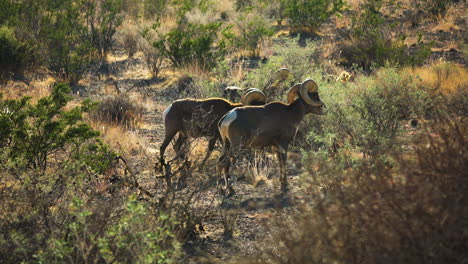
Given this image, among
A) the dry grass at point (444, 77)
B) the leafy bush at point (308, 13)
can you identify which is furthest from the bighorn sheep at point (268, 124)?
the leafy bush at point (308, 13)

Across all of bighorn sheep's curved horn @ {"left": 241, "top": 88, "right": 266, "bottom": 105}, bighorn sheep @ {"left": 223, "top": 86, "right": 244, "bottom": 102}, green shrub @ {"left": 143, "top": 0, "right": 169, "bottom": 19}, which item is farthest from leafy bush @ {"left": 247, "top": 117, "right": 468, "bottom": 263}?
green shrub @ {"left": 143, "top": 0, "right": 169, "bottom": 19}

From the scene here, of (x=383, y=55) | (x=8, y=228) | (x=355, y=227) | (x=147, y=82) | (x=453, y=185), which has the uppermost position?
(x=453, y=185)

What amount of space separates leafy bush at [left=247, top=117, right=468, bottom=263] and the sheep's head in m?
4.06

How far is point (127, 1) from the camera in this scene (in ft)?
83.5

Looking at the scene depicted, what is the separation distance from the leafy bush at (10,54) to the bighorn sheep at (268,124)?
29.5 feet

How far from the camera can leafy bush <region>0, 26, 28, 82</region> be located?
48.6ft

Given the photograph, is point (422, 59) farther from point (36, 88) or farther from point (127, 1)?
point (127, 1)

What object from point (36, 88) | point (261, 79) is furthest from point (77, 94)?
point (261, 79)

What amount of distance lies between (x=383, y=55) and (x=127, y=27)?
376 inches

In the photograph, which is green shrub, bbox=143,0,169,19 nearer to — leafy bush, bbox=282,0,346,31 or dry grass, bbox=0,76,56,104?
leafy bush, bbox=282,0,346,31

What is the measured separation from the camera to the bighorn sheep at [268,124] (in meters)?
7.55

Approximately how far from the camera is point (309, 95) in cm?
816

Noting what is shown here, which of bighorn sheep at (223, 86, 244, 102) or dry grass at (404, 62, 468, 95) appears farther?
dry grass at (404, 62, 468, 95)

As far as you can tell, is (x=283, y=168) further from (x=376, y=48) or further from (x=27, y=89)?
(x=376, y=48)
